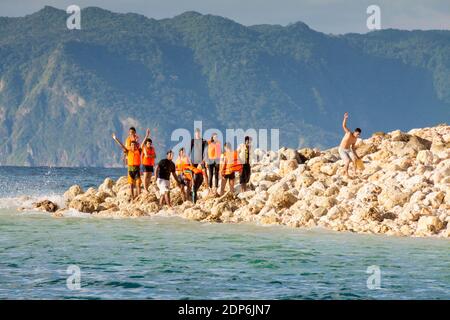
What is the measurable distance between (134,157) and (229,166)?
2.25m

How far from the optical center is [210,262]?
14.9 meters

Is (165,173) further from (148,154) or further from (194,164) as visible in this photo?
(194,164)

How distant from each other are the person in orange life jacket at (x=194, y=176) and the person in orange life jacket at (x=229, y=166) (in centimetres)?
52

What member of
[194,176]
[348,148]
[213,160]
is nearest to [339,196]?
[348,148]

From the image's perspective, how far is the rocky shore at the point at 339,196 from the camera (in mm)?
18984

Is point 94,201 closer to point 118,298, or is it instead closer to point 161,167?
point 161,167

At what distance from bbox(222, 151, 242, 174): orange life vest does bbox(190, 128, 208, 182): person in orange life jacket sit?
21.6 inches

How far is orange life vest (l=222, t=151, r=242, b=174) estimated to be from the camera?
902 inches

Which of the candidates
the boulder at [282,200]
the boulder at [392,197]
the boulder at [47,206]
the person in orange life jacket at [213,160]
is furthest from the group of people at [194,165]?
the boulder at [392,197]

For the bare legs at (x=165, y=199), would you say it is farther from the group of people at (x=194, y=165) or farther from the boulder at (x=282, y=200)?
the boulder at (x=282, y=200)

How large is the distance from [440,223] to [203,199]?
6.54 metres
